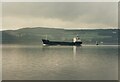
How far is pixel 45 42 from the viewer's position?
108 meters

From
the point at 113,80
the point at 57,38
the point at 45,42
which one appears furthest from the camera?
the point at 57,38

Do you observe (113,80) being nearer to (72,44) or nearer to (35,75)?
(35,75)

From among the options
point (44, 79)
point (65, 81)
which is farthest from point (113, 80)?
point (44, 79)

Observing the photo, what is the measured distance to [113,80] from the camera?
18.5 m

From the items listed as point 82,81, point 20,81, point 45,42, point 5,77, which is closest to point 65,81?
point 82,81

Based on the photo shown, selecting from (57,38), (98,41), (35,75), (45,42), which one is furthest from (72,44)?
(35,75)

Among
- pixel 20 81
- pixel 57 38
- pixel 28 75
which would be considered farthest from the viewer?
pixel 57 38

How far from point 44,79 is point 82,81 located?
2.33m

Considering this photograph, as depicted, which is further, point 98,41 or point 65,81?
point 98,41

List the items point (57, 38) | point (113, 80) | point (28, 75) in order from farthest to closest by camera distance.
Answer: point (57, 38), point (28, 75), point (113, 80)

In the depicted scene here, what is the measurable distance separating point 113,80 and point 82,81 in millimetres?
1989

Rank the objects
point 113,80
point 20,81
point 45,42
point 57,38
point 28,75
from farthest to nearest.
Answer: point 57,38 < point 45,42 < point 28,75 < point 113,80 < point 20,81

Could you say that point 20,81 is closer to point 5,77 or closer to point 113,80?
point 5,77

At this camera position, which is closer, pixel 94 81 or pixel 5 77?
pixel 94 81
